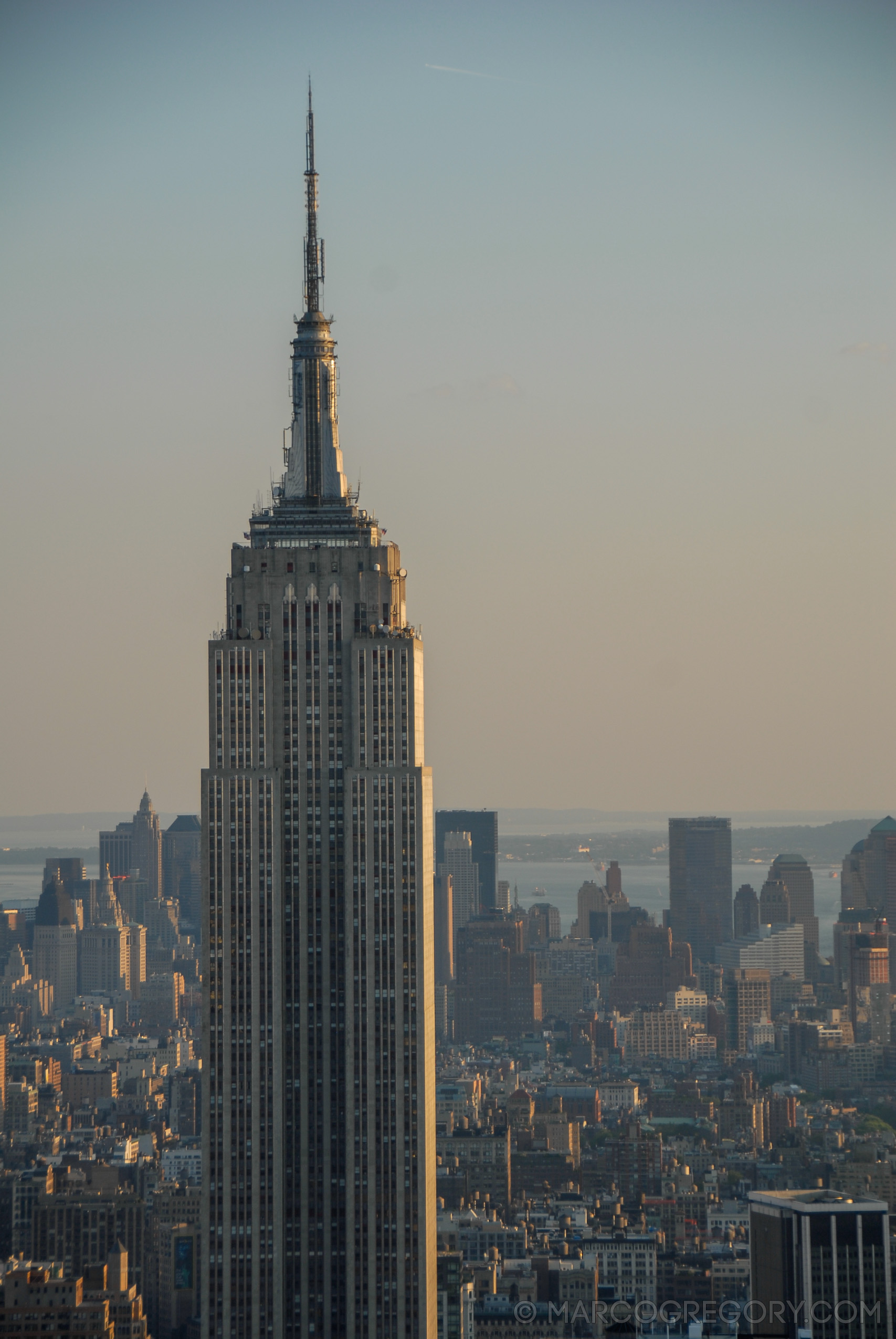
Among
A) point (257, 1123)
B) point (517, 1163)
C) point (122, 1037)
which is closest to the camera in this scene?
point (257, 1123)

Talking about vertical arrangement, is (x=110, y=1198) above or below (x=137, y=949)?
below

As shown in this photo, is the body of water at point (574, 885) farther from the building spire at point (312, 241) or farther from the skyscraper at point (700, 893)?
the building spire at point (312, 241)

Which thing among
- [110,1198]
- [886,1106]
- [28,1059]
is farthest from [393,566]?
[28,1059]

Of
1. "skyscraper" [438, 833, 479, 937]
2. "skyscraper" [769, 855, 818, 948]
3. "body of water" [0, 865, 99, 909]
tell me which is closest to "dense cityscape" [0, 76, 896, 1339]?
"skyscraper" [438, 833, 479, 937]

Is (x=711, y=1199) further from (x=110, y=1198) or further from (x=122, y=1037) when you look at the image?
(x=122, y=1037)

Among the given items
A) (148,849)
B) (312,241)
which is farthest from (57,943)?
(312,241)

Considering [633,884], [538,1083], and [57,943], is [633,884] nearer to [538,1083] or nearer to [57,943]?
[57,943]

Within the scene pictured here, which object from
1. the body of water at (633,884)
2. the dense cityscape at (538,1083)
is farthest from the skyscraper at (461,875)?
the body of water at (633,884)
